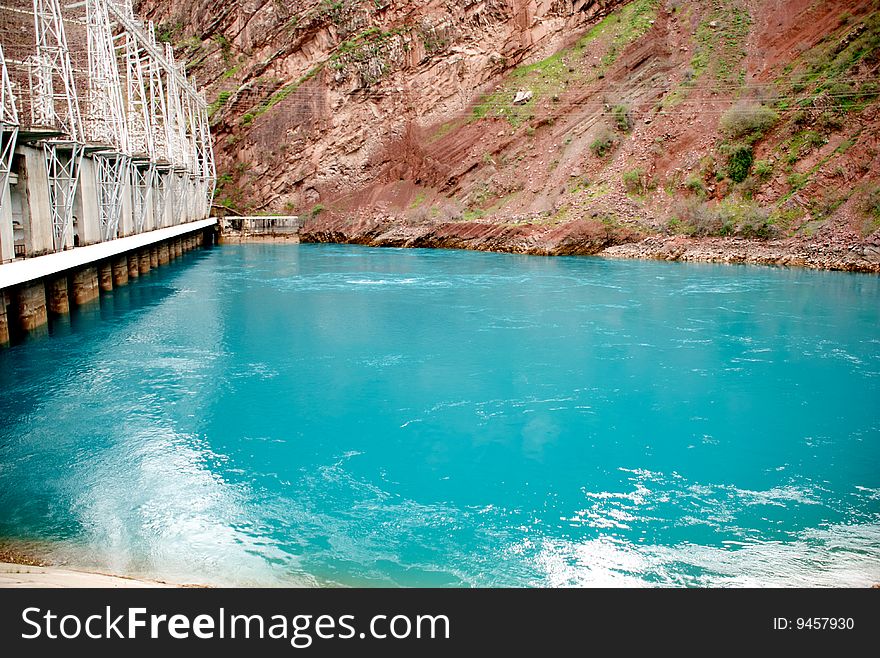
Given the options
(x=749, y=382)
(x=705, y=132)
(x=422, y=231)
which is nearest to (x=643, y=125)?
(x=705, y=132)

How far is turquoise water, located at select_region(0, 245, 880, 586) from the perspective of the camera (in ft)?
26.6

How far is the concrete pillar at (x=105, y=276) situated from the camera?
27031 millimetres

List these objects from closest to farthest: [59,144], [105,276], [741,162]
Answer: [59,144]
[105,276]
[741,162]

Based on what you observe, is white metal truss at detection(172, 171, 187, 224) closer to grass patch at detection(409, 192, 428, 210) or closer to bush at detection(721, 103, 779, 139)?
grass patch at detection(409, 192, 428, 210)

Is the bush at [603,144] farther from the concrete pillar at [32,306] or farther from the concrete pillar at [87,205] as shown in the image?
the concrete pillar at [32,306]

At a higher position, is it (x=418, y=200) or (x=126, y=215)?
(x=418, y=200)

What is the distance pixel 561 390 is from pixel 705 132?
31644 mm

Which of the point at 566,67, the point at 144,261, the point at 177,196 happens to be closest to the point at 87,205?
the point at 144,261

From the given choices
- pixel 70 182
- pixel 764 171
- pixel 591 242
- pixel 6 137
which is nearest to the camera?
pixel 6 137

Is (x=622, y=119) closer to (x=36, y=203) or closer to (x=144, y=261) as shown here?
(x=144, y=261)

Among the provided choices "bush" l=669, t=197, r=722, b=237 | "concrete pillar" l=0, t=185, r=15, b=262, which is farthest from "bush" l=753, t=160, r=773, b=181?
"concrete pillar" l=0, t=185, r=15, b=262

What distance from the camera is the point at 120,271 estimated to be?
29484 mm

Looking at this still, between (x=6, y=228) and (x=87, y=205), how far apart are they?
7451mm
